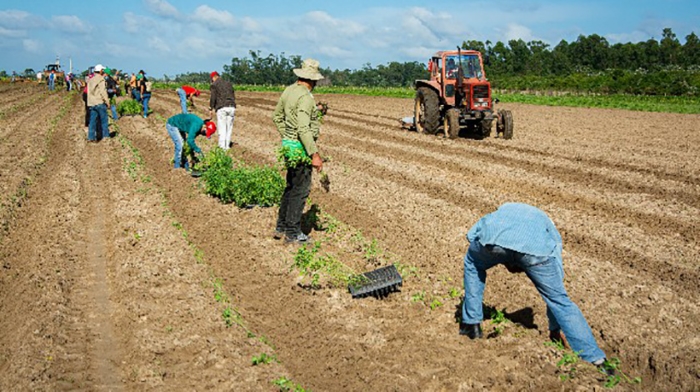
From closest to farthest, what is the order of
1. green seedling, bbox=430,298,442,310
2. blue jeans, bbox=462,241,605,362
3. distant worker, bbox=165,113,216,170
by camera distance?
blue jeans, bbox=462,241,605,362
green seedling, bbox=430,298,442,310
distant worker, bbox=165,113,216,170

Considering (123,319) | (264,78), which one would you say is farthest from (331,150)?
(264,78)

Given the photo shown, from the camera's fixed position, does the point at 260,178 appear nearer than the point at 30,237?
No

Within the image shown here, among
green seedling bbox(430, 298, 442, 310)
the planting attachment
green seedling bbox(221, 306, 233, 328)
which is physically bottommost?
green seedling bbox(221, 306, 233, 328)

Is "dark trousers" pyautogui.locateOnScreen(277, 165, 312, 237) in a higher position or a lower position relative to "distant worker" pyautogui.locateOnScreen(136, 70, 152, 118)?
lower

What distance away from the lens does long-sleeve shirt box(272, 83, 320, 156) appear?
20.6 ft

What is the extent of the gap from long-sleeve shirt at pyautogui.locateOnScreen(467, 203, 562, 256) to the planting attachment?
1499 millimetres

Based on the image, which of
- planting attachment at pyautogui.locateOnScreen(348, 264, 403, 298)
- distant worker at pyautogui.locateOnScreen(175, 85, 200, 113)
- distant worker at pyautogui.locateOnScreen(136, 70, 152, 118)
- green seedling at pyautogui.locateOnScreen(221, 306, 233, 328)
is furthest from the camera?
distant worker at pyautogui.locateOnScreen(136, 70, 152, 118)

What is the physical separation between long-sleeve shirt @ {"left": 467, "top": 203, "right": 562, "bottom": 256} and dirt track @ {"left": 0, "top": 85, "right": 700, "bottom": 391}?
92cm

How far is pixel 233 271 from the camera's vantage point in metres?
6.21

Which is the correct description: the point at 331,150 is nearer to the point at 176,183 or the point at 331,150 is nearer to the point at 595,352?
the point at 176,183

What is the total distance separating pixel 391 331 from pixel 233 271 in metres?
2.07

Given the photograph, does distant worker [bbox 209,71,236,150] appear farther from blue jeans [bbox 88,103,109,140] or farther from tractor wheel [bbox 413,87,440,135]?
tractor wheel [bbox 413,87,440,135]

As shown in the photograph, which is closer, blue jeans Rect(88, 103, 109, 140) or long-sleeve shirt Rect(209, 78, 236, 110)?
long-sleeve shirt Rect(209, 78, 236, 110)

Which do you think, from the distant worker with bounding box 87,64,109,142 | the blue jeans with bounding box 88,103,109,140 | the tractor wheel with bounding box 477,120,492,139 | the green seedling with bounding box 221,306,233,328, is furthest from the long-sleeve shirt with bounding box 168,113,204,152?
the tractor wheel with bounding box 477,120,492,139
